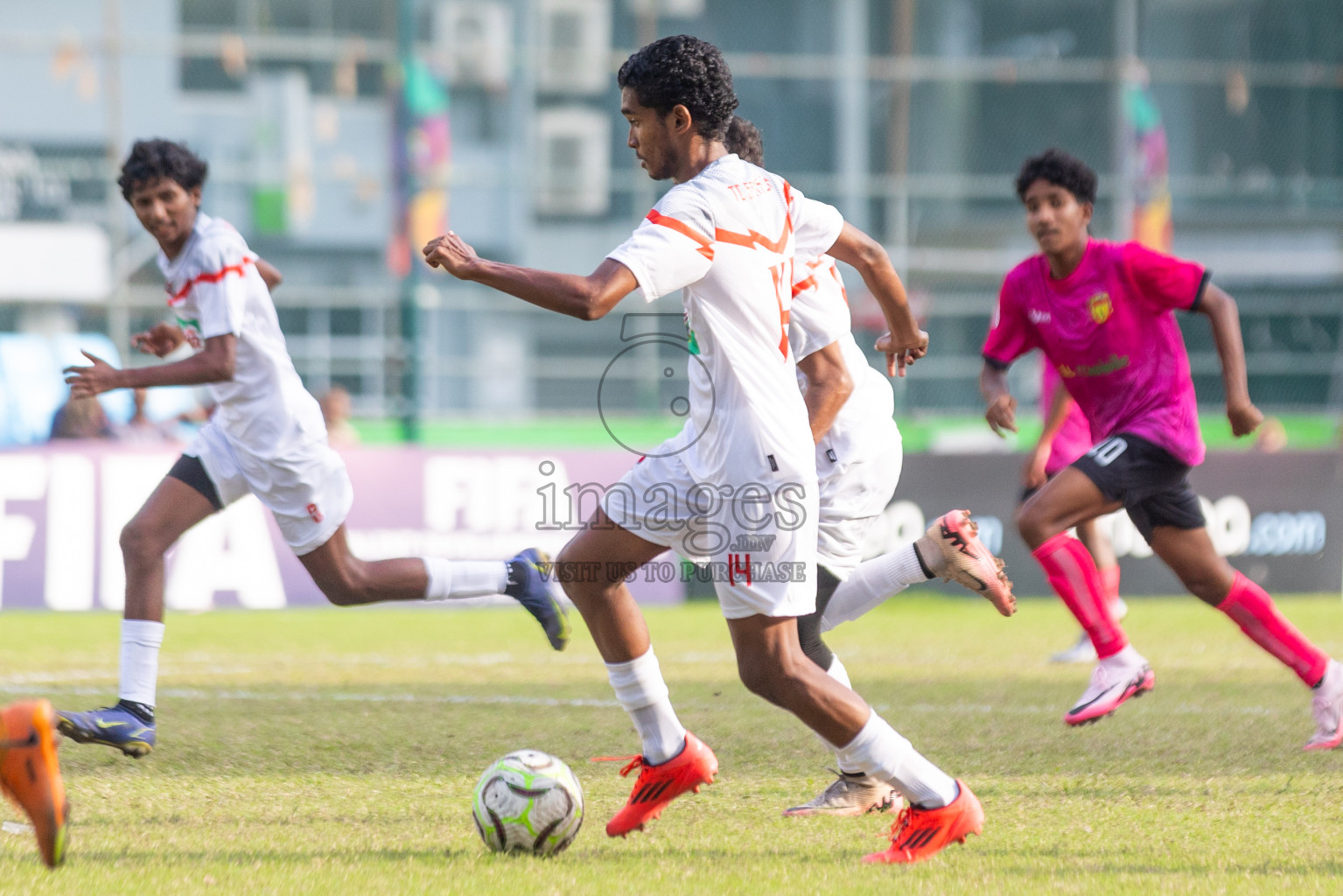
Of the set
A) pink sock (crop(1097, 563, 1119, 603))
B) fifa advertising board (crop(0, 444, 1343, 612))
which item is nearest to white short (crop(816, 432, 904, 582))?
pink sock (crop(1097, 563, 1119, 603))

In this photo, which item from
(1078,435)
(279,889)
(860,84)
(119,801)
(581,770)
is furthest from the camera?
(860,84)

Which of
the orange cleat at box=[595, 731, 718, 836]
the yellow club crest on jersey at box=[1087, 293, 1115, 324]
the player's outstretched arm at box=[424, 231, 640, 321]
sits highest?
the player's outstretched arm at box=[424, 231, 640, 321]

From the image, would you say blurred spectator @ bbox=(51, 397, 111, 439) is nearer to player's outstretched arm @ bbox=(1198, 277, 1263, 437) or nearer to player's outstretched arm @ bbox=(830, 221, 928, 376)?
player's outstretched arm @ bbox=(830, 221, 928, 376)

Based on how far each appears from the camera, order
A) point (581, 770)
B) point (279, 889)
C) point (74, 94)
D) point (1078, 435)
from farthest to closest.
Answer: point (74, 94) → point (1078, 435) → point (581, 770) → point (279, 889)

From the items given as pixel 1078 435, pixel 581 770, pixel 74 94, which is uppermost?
pixel 74 94

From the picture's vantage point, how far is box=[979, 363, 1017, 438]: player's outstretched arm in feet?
20.1

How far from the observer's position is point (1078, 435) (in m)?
8.59

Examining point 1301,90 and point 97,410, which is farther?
point 1301,90

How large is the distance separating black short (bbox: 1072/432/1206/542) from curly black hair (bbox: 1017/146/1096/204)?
966 mm

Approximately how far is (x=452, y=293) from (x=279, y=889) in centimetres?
1646

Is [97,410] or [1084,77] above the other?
[1084,77]

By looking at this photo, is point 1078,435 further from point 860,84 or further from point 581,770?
point 860,84

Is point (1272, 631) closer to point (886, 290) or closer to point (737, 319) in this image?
point (886, 290)

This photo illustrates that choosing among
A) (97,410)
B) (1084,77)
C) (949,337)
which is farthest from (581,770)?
(1084,77)
